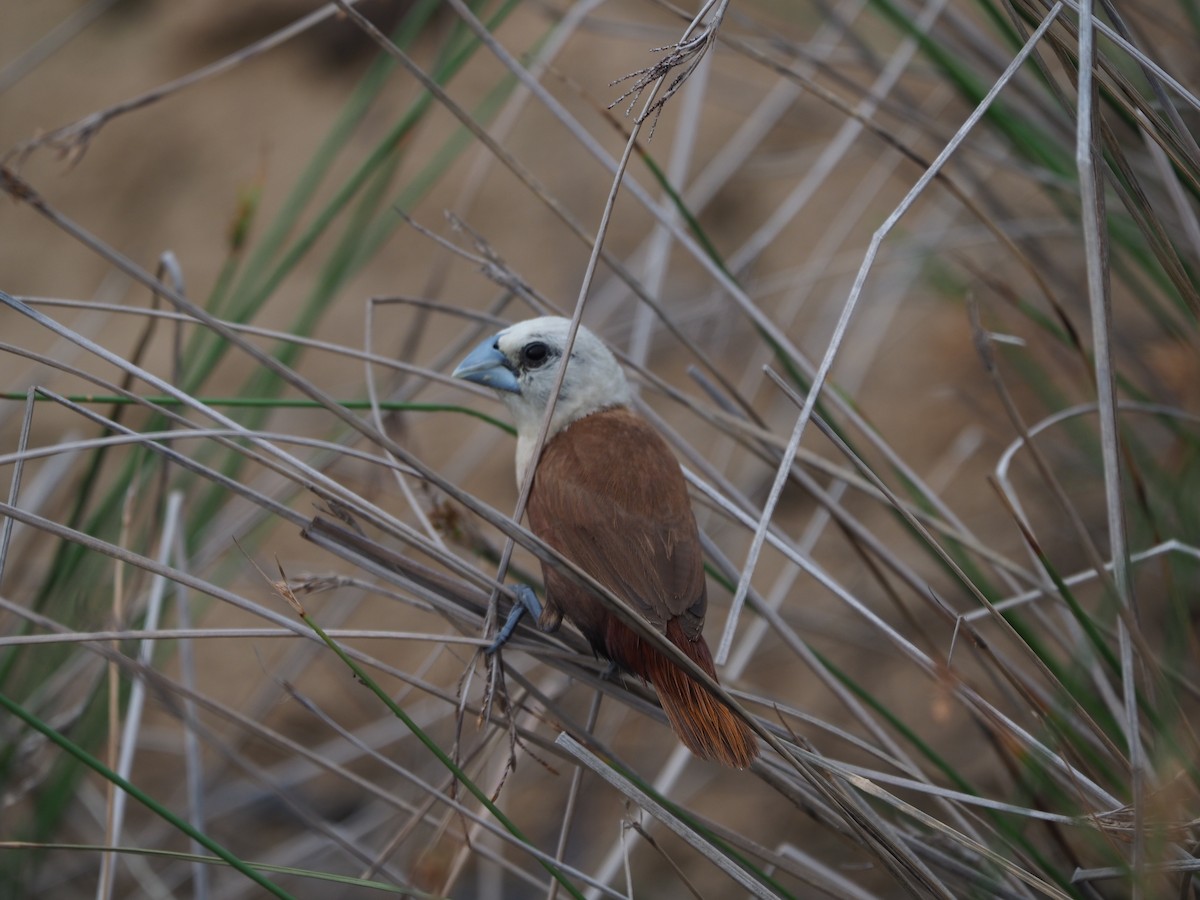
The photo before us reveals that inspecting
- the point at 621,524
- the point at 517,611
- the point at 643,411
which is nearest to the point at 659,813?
the point at 517,611

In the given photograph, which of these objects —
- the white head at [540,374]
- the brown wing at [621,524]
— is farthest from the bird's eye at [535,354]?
the brown wing at [621,524]

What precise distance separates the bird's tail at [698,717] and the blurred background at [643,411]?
95mm

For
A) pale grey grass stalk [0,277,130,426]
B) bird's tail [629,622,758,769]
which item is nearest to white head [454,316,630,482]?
bird's tail [629,622,758,769]

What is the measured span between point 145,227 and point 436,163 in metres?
1.78

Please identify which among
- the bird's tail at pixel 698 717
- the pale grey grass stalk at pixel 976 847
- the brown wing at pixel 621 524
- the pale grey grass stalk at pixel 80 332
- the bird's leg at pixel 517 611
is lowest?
the pale grey grass stalk at pixel 976 847

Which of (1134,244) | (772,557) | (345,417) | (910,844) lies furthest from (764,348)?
(345,417)

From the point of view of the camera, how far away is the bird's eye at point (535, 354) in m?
1.86

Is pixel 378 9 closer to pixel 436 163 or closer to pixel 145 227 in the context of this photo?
pixel 145 227

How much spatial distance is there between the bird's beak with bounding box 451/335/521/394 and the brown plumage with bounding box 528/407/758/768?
0.17 meters

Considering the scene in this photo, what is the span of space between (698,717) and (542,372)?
0.72 meters

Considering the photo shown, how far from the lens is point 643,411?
2.10 m

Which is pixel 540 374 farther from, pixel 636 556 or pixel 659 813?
pixel 659 813

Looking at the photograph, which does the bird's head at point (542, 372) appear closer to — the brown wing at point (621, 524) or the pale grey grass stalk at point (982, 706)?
the brown wing at point (621, 524)

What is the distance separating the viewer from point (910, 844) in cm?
142
